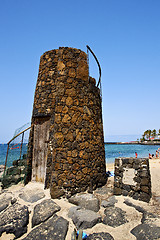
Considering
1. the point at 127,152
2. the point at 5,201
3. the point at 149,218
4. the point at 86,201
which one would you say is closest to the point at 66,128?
the point at 86,201

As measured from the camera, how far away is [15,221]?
135 inches

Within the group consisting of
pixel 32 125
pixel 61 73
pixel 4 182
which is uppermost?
pixel 61 73

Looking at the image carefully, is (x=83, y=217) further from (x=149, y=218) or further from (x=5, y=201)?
(x=5, y=201)

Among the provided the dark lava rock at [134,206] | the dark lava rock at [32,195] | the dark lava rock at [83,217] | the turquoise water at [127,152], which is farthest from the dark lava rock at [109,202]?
the turquoise water at [127,152]

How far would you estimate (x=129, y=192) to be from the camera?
14.8ft

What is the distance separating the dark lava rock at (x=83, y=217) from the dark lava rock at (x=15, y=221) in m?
1.15

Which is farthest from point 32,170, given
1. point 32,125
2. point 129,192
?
point 129,192

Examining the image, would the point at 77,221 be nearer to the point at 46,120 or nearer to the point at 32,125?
the point at 46,120

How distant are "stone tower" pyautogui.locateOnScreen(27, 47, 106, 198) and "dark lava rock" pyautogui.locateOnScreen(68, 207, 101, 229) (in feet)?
3.32

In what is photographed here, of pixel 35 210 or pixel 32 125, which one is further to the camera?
pixel 32 125

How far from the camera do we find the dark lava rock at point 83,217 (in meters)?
3.22

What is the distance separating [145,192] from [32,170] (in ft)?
14.9

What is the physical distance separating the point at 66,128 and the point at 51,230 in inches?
116

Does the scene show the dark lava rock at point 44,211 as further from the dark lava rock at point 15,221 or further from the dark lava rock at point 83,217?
the dark lava rock at point 83,217
